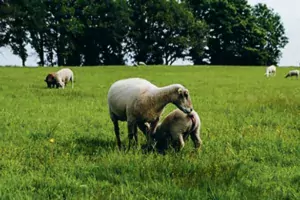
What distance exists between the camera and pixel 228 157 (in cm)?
855

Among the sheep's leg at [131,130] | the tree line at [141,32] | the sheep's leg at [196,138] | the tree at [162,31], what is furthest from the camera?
the tree at [162,31]

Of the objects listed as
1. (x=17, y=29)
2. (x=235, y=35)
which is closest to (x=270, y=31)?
(x=235, y=35)

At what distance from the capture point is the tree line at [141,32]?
7406 cm

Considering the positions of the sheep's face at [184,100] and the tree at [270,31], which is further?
the tree at [270,31]

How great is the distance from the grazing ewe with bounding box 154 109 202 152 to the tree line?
213ft

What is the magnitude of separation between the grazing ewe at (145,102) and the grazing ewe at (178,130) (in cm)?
15

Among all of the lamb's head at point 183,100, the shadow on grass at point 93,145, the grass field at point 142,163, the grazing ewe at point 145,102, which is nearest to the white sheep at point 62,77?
the grass field at point 142,163

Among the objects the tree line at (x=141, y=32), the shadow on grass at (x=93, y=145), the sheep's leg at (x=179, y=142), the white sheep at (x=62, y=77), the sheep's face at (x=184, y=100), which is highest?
the tree line at (x=141, y=32)

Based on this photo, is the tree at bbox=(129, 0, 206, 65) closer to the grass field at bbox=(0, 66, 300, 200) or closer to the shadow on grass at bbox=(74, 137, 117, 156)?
the grass field at bbox=(0, 66, 300, 200)

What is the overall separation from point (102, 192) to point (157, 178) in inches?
38.2

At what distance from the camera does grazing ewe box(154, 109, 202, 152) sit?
345 inches

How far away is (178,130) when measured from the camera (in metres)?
8.80

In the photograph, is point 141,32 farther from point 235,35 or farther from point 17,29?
point 17,29

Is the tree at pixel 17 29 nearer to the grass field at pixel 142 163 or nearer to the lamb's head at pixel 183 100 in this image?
the grass field at pixel 142 163
